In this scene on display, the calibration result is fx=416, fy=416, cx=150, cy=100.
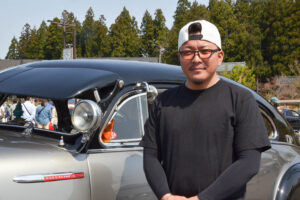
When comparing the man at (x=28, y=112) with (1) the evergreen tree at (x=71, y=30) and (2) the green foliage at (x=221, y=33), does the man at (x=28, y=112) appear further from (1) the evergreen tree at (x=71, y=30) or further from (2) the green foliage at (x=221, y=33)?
(1) the evergreen tree at (x=71, y=30)

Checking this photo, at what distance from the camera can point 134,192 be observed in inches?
104

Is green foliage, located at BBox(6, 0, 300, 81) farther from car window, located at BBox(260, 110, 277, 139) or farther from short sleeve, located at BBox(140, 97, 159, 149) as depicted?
short sleeve, located at BBox(140, 97, 159, 149)

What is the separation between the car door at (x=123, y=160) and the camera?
2.49 meters

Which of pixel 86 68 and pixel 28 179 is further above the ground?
pixel 86 68

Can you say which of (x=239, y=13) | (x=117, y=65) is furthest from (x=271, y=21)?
(x=117, y=65)

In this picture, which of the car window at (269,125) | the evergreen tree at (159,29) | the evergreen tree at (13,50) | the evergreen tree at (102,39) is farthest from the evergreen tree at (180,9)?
the car window at (269,125)

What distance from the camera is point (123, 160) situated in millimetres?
2666

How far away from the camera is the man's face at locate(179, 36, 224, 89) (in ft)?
6.80

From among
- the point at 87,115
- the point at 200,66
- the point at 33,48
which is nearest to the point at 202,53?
the point at 200,66

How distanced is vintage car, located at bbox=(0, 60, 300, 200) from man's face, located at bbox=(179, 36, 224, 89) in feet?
2.21

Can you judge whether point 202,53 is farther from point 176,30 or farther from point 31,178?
→ point 176,30

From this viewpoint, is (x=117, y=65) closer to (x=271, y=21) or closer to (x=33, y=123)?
(x=33, y=123)

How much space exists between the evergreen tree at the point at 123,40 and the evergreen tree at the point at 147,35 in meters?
1.70

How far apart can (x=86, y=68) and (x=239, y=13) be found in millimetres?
79914
